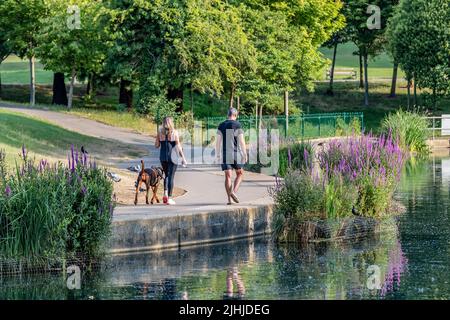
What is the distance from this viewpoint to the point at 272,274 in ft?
60.1

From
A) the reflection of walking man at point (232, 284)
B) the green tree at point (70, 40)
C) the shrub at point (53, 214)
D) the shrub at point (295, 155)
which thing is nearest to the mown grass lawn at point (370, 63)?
the green tree at point (70, 40)

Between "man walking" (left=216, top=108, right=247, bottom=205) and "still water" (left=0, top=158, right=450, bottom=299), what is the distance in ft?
5.38

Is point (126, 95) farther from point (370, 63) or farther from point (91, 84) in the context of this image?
point (370, 63)

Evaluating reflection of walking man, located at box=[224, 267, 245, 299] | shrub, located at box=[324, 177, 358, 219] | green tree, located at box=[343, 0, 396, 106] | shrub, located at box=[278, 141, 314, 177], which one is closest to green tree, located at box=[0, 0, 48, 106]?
green tree, located at box=[343, 0, 396, 106]

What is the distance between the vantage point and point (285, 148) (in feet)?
106

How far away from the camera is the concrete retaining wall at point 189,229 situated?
20.5 meters

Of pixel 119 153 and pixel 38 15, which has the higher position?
pixel 38 15

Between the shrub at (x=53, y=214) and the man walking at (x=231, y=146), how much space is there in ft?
11.9

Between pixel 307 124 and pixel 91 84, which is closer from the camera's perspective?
pixel 307 124

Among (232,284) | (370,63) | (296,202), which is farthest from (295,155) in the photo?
(370,63)

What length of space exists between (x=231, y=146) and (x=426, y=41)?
46264 mm

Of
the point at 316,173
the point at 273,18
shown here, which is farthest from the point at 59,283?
the point at 273,18

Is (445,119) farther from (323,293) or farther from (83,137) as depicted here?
(323,293)
